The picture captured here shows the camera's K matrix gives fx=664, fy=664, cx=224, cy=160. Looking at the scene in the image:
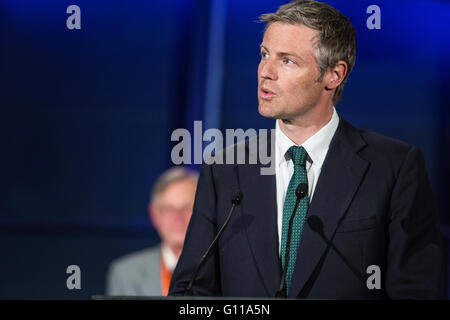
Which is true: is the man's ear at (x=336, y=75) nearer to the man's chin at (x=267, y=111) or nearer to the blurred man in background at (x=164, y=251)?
the man's chin at (x=267, y=111)

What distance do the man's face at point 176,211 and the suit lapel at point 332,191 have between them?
2.86ft

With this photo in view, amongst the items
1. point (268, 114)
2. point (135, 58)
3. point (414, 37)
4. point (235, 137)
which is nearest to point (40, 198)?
point (135, 58)

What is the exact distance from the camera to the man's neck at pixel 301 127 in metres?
1.96

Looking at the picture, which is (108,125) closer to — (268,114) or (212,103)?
(212,103)

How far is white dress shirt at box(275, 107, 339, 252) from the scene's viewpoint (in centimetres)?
192

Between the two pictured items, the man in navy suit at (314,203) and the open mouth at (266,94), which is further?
the open mouth at (266,94)

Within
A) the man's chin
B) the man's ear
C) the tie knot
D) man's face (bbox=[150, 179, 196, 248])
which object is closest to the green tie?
the tie knot

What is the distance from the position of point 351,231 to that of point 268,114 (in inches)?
15.8

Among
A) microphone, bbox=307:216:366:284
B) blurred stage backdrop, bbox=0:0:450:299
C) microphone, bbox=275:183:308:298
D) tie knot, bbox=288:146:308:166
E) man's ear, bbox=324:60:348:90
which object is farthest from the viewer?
blurred stage backdrop, bbox=0:0:450:299

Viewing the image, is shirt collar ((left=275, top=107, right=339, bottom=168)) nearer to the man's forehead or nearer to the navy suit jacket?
the navy suit jacket

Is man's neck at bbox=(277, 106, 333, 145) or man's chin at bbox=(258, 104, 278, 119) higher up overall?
man's chin at bbox=(258, 104, 278, 119)

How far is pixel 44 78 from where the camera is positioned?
3033 mm

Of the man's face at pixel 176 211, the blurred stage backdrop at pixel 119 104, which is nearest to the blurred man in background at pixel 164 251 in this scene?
the man's face at pixel 176 211

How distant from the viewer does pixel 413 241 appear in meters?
1.78
